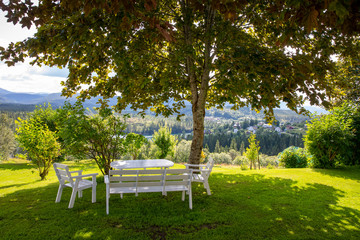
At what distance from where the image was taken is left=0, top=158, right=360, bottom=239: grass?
11.8 feet

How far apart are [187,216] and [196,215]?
0.22 m

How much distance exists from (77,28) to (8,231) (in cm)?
435

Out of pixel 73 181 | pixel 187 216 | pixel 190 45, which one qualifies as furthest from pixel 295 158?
pixel 73 181

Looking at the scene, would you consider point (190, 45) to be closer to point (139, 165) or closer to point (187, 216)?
point (139, 165)

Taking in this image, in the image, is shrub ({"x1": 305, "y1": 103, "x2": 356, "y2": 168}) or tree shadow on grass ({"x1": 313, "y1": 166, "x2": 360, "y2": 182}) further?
shrub ({"x1": 305, "y1": 103, "x2": 356, "y2": 168})

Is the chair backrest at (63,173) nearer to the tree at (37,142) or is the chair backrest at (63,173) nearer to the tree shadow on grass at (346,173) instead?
the tree at (37,142)

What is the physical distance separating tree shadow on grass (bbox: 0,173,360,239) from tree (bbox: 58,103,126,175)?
1.51m

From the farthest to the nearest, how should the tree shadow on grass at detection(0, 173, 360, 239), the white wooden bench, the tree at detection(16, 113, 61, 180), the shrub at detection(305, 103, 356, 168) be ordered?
the shrub at detection(305, 103, 356, 168) → the tree at detection(16, 113, 61, 180) → the white wooden bench → the tree shadow on grass at detection(0, 173, 360, 239)

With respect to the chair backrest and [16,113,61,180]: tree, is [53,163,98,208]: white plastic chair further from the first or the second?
[16,113,61,180]: tree

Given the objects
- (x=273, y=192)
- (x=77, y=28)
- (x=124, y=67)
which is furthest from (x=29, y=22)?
(x=273, y=192)

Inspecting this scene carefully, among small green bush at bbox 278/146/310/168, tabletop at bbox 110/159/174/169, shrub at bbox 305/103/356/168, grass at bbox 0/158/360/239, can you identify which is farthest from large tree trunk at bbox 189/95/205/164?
small green bush at bbox 278/146/310/168

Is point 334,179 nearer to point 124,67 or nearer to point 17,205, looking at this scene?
point 124,67

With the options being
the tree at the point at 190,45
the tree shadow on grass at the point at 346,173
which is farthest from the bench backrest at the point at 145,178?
the tree shadow on grass at the point at 346,173

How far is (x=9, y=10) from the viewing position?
4312 mm
